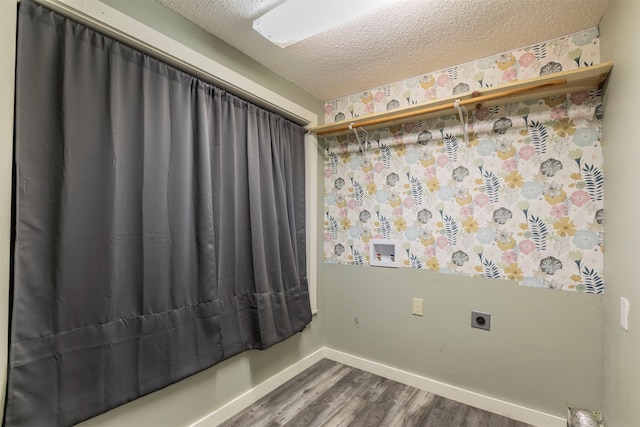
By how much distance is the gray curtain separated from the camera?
3.53 feet

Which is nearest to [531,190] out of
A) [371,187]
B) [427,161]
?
[427,161]

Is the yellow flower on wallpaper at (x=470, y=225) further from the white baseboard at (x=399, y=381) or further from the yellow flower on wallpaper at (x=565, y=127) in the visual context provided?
the white baseboard at (x=399, y=381)

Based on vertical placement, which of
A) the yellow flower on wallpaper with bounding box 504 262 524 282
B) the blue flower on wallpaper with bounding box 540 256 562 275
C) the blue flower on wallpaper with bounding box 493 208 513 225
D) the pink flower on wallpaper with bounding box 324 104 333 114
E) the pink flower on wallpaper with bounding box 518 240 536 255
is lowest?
the yellow flower on wallpaper with bounding box 504 262 524 282

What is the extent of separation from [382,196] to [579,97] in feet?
4.24

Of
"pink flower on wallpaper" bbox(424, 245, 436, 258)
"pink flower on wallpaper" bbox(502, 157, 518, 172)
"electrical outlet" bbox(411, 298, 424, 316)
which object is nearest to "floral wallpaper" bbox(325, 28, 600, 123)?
"pink flower on wallpaper" bbox(502, 157, 518, 172)

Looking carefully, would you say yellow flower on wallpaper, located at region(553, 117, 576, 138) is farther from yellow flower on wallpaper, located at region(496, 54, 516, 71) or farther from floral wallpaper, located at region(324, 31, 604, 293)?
yellow flower on wallpaper, located at region(496, 54, 516, 71)

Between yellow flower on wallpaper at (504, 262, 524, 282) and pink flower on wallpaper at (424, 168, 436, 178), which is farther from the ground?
pink flower on wallpaper at (424, 168, 436, 178)

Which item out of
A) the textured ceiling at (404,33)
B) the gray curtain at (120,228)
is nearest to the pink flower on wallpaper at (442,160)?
the textured ceiling at (404,33)

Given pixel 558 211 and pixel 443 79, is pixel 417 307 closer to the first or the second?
pixel 558 211

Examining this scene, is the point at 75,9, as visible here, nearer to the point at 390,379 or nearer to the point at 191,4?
the point at 191,4

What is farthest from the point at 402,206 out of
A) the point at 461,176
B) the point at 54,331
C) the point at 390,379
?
the point at 54,331

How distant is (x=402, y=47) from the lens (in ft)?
5.91

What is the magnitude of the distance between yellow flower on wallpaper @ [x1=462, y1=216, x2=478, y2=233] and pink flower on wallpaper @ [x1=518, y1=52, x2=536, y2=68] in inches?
39.4

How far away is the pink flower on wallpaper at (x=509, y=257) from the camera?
180 centimetres
